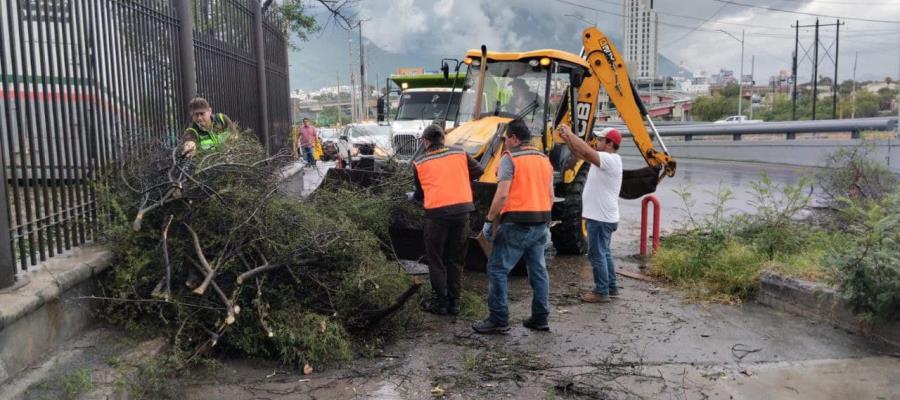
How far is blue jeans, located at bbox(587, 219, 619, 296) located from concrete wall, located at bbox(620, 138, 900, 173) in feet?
37.6

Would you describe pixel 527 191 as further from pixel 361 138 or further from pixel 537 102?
pixel 361 138

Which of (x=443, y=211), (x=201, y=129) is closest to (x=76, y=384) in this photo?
(x=201, y=129)

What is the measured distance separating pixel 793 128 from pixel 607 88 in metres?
14.6

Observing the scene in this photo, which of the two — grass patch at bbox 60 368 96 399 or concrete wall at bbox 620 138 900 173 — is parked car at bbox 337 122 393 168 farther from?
concrete wall at bbox 620 138 900 173

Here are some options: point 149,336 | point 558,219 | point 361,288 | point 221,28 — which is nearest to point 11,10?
point 149,336

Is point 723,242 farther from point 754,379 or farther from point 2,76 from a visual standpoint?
point 2,76

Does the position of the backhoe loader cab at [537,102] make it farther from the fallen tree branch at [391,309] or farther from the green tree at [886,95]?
the green tree at [886,95]

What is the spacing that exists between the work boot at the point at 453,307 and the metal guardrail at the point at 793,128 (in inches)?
455

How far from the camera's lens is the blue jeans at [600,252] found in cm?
682

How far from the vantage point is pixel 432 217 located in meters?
6.15

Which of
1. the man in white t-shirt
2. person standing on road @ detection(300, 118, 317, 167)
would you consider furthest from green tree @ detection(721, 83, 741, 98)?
the man in white t-shirt

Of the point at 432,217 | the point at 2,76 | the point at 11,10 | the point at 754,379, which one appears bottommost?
the point at 754,379

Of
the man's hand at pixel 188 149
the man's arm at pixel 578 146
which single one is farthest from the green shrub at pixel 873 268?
the man's hand at pixel 188 149

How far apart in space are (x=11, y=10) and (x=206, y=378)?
257 centimetres
